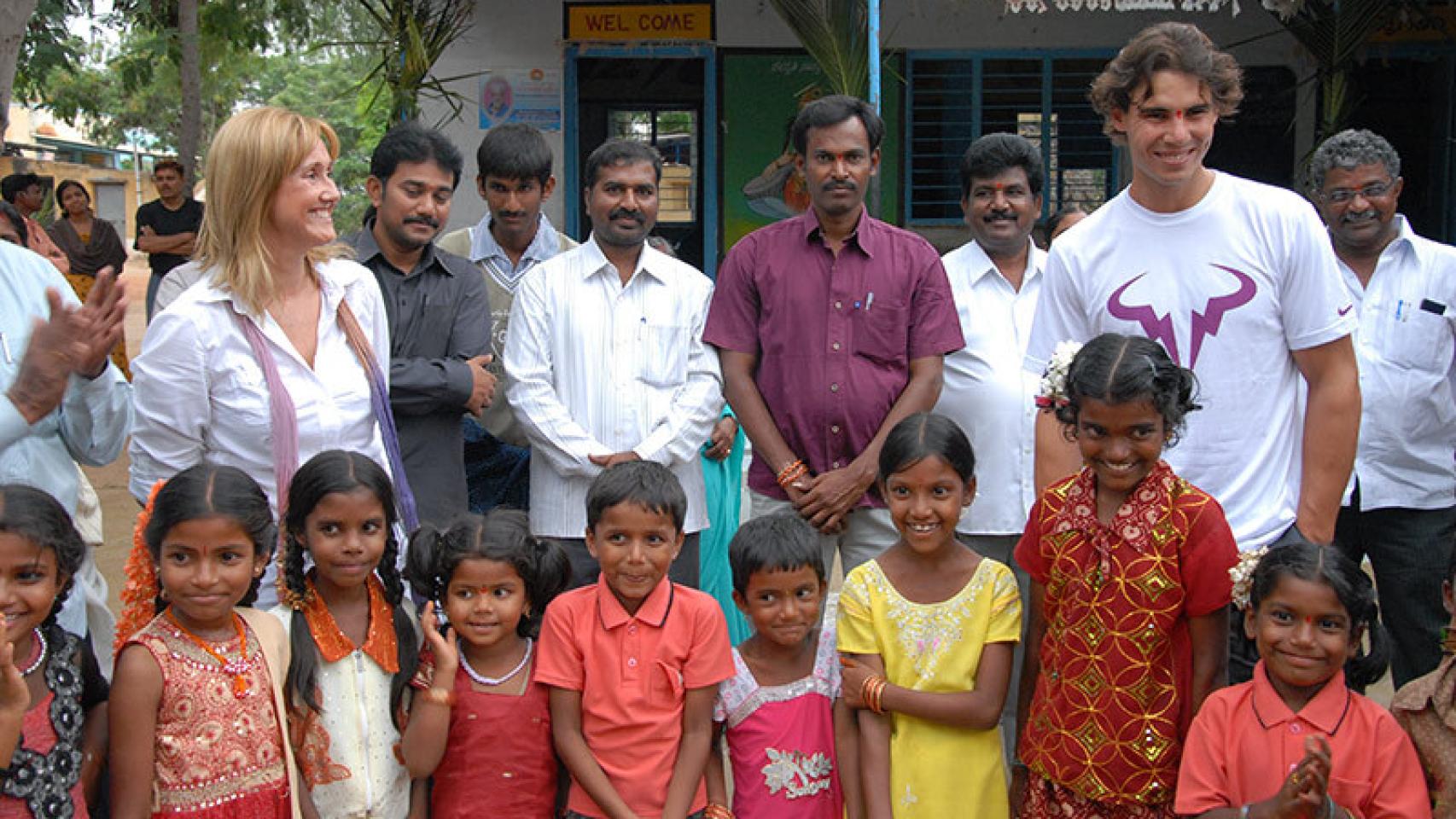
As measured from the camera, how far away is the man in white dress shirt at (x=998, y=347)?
3.95 meters

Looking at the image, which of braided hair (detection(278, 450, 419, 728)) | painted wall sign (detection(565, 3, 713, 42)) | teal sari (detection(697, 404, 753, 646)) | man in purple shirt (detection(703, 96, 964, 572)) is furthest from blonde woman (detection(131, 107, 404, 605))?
painted wall sign (detection(565, 3, 713, 42))

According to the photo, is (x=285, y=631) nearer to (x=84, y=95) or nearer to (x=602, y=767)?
(x=602, y=767)

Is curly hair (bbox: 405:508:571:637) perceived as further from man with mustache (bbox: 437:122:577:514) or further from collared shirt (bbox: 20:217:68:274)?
collared shirt (bbox: 20:217:68:274)

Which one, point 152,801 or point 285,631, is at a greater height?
point 285,631

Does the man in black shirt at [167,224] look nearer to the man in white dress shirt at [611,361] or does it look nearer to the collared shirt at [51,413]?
the man in white dress shirt at [611,361]

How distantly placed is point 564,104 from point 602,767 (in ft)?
24.5

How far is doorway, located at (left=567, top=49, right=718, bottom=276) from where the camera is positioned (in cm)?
1004

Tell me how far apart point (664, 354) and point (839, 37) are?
15.9 feet

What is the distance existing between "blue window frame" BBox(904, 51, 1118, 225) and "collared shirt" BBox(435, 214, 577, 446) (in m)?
6.07

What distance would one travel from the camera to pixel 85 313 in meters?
2.67

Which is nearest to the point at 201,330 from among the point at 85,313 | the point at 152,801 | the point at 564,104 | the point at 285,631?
the point at 85,313

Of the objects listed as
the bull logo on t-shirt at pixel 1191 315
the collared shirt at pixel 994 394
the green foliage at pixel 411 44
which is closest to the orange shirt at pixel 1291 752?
the bull logo on t-shirt at pixel 1191 315

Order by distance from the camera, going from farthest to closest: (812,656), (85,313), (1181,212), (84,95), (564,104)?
(84,95), (564,104), (812,656), (1181,212), (85,313)

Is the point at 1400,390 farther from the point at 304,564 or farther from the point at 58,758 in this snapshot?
the point at 58,758
